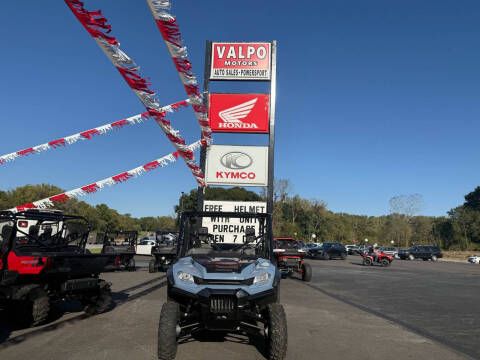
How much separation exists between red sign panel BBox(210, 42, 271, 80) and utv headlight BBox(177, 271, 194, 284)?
13.8m

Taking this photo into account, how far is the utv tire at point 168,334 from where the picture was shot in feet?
16.2

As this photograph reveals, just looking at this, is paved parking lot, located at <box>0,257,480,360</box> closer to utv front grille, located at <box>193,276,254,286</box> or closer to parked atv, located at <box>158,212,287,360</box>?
parked atv, located at <box>158,212,287,360</box>

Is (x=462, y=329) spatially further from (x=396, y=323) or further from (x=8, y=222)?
(x=8, y=222)

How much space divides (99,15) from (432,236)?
8787cm

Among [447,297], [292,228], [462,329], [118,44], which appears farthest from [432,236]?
[118,44]

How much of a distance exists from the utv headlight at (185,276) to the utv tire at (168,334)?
0.39m

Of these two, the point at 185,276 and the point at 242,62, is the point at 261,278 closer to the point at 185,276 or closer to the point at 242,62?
the point at 185,276

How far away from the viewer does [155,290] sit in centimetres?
1246

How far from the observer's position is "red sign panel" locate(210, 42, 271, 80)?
17844 mm

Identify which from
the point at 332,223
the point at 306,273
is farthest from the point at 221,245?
the point at 332,223

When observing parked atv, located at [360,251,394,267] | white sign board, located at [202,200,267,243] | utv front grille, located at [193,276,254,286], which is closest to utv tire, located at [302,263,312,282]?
white sign board, located at [202,200,267,243]

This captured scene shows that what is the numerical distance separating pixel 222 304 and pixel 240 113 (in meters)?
13.3

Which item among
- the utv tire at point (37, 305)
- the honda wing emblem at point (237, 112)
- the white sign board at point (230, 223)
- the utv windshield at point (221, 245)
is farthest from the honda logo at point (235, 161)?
the utv tire at point (37, 305)

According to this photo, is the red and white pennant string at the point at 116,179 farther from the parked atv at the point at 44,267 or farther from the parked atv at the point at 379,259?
the parked atv at the point at 379,259
